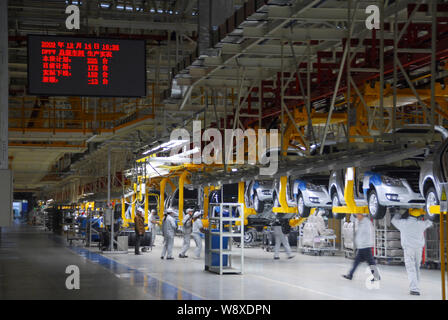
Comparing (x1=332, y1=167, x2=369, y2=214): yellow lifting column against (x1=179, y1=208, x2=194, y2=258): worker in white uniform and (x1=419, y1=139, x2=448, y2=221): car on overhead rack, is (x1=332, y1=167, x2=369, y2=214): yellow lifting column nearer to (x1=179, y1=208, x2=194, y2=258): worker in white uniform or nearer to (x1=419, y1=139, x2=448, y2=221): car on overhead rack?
(x1=419, y1=139, x2=448, y2=221): car on overhead rack

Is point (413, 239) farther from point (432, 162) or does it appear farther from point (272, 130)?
point (272, 130)

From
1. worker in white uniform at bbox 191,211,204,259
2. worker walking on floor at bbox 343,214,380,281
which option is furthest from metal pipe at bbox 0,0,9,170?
worker in white uniform at bbox 191,211,204,259

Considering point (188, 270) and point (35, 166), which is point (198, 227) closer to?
point (188, 270)

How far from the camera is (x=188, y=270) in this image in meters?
17.9

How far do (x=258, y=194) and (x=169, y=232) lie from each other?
4801mm

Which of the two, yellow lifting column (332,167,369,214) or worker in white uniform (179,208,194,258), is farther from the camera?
worker in white uniform (179,208,194,258)

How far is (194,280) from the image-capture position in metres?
15.4

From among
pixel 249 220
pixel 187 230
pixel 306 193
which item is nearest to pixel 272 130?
pixel 306 193

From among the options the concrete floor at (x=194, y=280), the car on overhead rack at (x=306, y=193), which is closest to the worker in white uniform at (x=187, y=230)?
the concrete floor at (x=194, y=280)

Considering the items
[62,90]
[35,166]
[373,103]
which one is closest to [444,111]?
[373,103]

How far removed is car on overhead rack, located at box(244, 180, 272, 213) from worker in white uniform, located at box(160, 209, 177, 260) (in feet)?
13.6

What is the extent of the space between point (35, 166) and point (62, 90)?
25.1 metres

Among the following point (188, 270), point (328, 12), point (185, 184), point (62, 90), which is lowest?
point (188, 270)

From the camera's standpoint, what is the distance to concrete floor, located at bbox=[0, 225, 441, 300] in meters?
12.9
